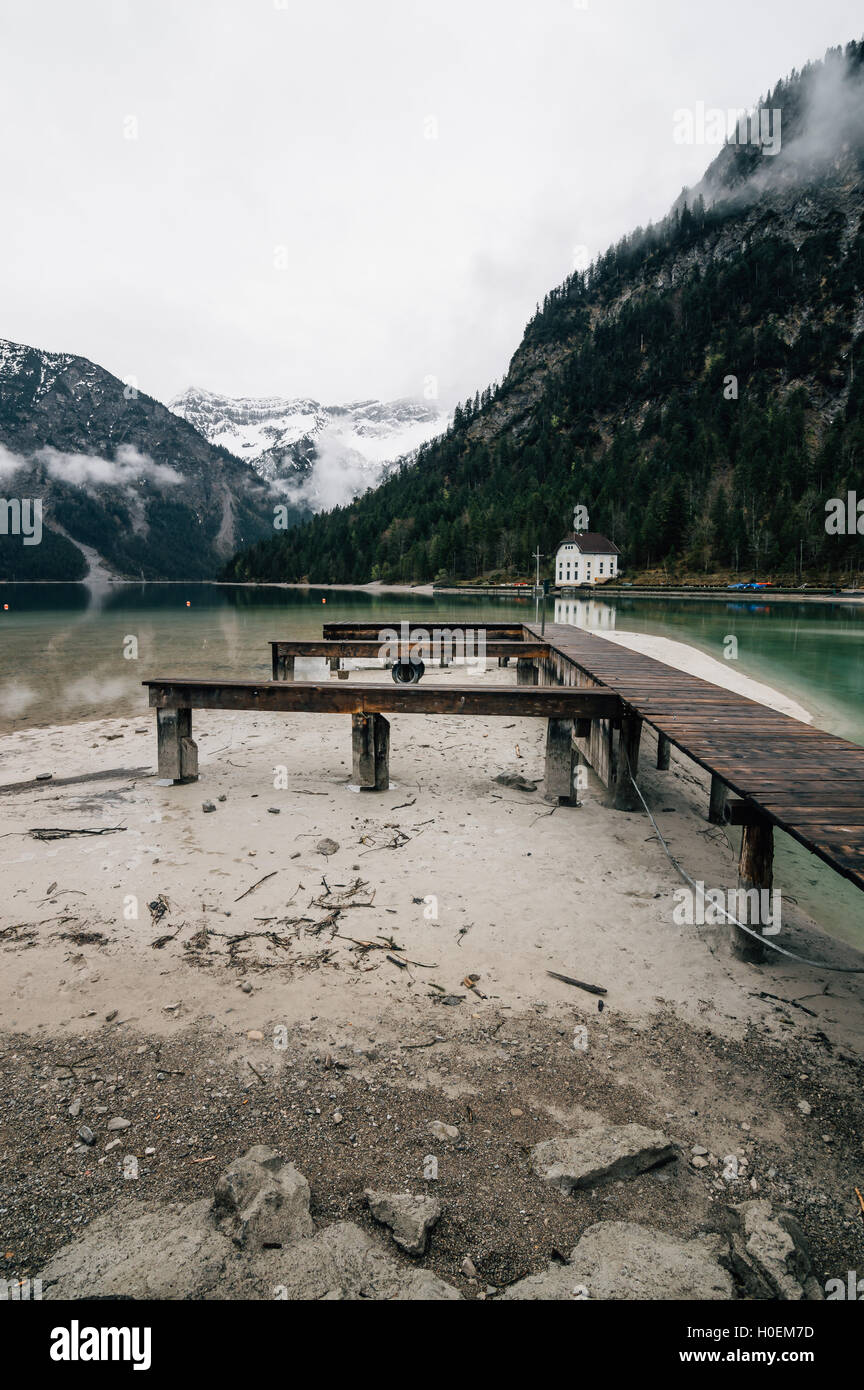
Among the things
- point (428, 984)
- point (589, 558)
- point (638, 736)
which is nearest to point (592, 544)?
point (589, 558)

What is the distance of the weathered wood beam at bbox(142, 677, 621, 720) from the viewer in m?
9.02

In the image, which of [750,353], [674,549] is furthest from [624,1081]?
[750,353]

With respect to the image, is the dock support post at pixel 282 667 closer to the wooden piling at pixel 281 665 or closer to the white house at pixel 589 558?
the wooden piling at pixel 281 665

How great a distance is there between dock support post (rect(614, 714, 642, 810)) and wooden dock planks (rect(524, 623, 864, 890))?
17.0 inches

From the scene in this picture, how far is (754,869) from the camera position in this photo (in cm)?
541

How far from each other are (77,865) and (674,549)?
378ft

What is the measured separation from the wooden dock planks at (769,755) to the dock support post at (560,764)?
1010 millimetres

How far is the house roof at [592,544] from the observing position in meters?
116

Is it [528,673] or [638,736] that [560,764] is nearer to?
[638,736]

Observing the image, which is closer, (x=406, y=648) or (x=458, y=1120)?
(x=458, y=1120)

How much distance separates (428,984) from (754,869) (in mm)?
2980

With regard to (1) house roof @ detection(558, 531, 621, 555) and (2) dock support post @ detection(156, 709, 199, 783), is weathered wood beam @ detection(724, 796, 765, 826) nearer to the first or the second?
(2) dock support post @ detection(156, 709, 199, 783)

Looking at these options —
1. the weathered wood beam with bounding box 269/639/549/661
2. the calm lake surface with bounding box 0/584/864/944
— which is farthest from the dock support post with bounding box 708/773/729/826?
the weathered wood beam with bounding box 269/639/549/661
